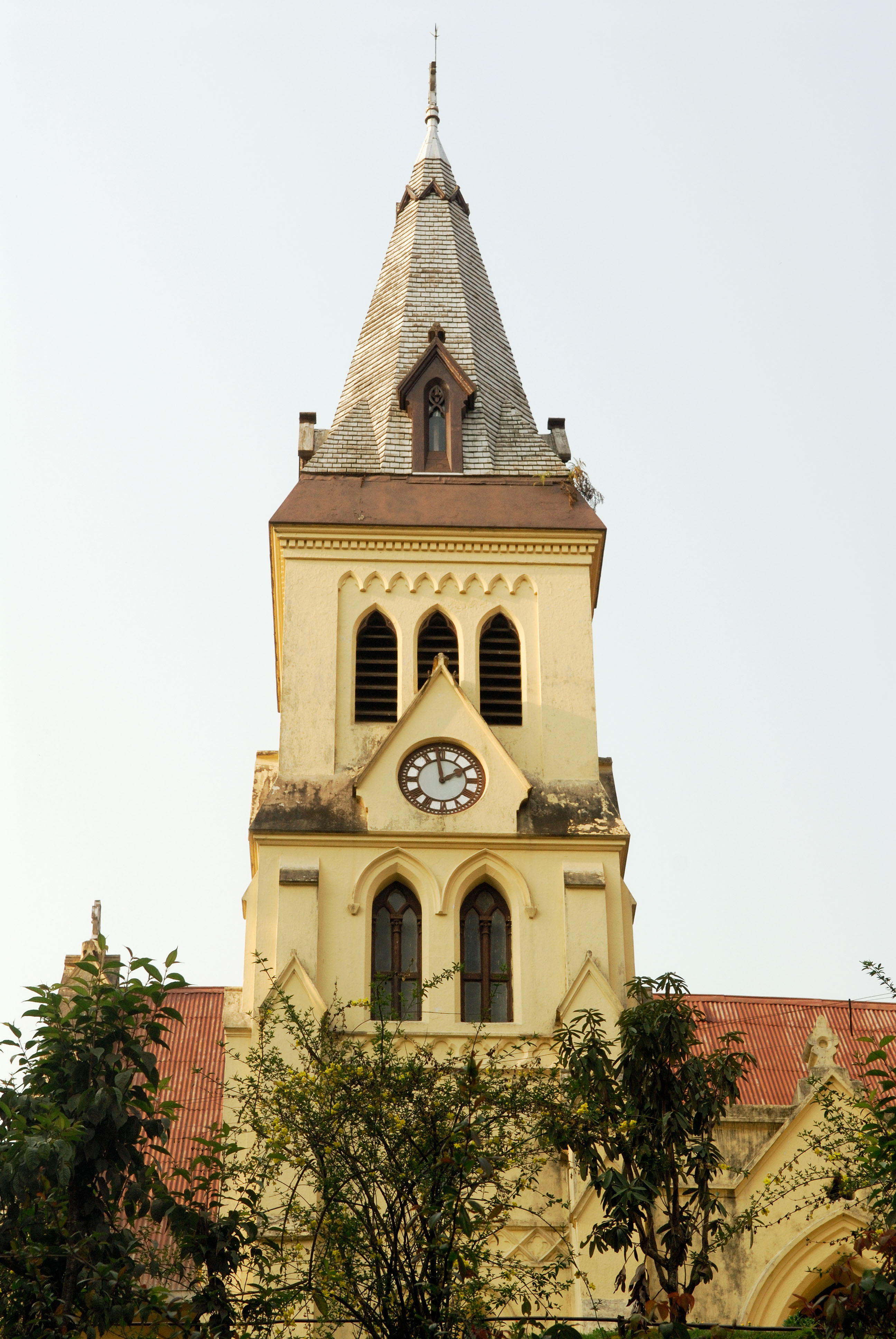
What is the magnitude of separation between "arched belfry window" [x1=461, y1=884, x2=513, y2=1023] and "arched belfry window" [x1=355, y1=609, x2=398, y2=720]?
344 centimetres

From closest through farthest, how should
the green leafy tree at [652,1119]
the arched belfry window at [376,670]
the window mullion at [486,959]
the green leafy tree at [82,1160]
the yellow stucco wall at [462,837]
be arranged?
the green leafy tree at [82,1160] → the green leafy tree at [652,1119] → the yellow stucco wall at [462,837] → the window mullion at [486,959] → the arched belfry window at [376,670]

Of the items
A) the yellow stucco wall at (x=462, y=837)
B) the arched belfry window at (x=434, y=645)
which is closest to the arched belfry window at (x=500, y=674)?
the yellow stucco wall at (x=462, y=837)

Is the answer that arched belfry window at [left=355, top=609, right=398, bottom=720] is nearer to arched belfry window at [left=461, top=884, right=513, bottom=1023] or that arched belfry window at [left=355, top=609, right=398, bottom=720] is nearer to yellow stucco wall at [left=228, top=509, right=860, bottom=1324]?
yellow stucco wall at [left=228, top=509, right=860, bottom=1324]

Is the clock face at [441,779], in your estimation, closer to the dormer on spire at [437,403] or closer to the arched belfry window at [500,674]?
the arched belfry window at [500,674]

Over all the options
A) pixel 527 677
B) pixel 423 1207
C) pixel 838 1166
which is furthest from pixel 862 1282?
pixel 527 677

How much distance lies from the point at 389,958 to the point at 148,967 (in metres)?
11.2

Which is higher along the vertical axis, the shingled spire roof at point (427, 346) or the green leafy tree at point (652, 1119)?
the shingled spire roof at point (427, 346)

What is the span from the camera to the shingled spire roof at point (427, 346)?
1363 inches

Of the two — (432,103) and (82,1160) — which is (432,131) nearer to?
(432,103)

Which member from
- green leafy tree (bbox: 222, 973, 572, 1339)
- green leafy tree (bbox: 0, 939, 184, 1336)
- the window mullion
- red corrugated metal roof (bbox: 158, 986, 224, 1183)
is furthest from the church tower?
green leafy tree (bbox: 0, 939, 184, 1336)

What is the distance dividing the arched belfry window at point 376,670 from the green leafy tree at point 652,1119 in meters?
11.4

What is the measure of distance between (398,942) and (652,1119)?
995 cm

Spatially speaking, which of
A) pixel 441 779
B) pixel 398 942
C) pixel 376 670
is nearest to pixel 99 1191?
pixel 398 942

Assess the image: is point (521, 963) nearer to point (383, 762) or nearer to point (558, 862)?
point (558, 862)
